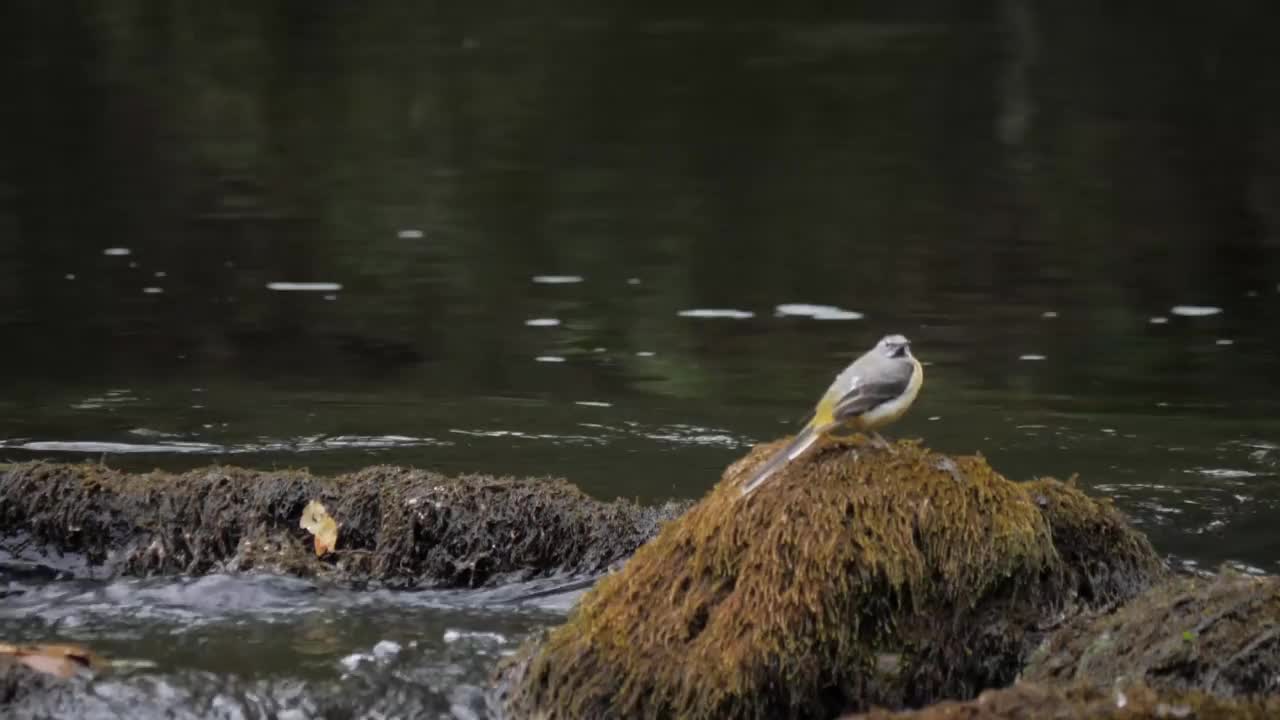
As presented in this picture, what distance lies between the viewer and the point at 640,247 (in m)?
15.0

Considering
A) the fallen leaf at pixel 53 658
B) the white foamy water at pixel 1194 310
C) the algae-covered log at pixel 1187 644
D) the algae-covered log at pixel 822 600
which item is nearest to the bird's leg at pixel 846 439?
the algae-covered log at pixel 822 600

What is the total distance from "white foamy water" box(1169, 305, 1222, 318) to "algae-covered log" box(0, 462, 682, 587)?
671 cm

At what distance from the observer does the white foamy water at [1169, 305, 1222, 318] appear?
13.0m

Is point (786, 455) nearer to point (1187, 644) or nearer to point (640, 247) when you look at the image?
point (1187, 644)

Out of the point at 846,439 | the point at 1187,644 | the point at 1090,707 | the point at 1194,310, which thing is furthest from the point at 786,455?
the point at 1194,310

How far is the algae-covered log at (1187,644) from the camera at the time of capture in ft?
16.8

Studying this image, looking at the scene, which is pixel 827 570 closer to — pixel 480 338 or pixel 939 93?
pixel 480 338

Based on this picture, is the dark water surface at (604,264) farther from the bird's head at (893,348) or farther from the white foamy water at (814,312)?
the bird's head at (893,348)

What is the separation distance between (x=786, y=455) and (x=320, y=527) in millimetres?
2276

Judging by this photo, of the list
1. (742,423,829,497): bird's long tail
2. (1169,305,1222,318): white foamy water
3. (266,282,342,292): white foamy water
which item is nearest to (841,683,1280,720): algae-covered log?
(742,423,829,497): bird's long tail

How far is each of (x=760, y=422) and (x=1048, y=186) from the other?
30.6 ft

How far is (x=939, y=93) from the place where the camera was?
78.5 ft

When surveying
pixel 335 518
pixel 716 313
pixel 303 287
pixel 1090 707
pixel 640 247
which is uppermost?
pixel 640 247

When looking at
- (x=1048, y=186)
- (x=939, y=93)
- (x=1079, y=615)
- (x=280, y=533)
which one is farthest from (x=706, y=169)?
(x=1079, y=615)
